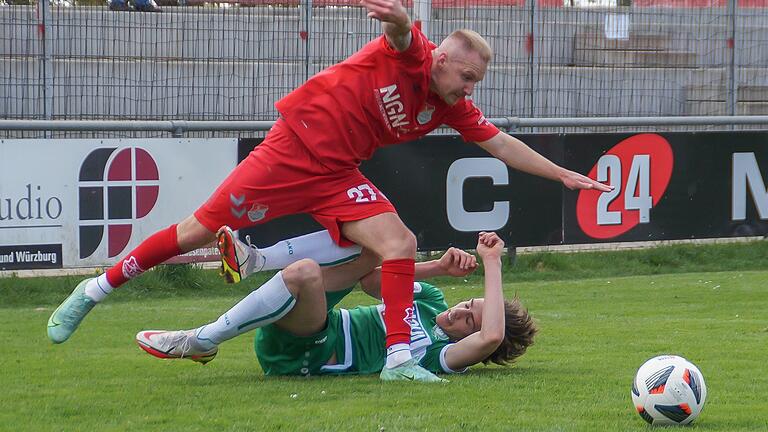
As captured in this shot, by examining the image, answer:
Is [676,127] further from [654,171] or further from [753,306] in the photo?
[753,306]

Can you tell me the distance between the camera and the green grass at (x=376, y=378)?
4906 mm

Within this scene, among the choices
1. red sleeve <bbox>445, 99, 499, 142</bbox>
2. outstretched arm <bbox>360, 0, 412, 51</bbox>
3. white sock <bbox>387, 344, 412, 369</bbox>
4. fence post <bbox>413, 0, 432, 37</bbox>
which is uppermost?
fence post <bbox>413, 0, 432, 37</bbox>

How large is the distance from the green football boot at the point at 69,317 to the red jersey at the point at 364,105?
4.50 feet

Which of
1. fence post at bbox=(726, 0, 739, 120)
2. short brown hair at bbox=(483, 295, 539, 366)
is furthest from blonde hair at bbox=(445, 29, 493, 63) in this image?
fence post at bbox=(726, 0, 739, 120)

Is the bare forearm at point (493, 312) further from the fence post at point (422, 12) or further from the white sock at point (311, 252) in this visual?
the fence post at point (422, 12)

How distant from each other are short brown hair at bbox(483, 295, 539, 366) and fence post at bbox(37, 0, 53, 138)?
250 inches

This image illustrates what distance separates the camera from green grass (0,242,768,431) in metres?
4.91

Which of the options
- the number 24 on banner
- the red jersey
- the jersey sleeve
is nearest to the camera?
the red jersey

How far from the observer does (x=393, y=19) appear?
219 inches

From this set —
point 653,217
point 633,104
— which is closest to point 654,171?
point 653,217

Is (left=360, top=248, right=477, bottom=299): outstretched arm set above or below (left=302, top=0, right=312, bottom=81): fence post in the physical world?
below

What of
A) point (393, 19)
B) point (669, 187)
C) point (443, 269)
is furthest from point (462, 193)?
point (393, 19)

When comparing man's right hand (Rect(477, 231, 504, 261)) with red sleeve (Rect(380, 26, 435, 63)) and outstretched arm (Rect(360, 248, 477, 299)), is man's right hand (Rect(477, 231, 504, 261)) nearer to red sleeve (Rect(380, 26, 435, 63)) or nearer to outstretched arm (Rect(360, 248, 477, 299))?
outstretched arm (Rect(360, 248, 477, 299))

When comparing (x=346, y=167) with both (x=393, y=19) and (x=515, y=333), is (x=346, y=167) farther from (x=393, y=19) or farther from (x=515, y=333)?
(x=515, y=333)
